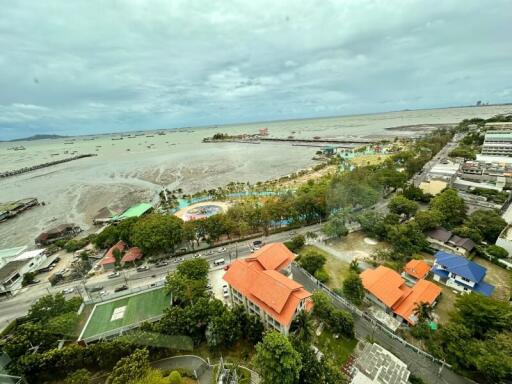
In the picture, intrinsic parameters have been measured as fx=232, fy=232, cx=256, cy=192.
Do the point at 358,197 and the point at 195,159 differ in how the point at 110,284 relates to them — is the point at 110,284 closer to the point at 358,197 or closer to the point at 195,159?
the point at 358,197

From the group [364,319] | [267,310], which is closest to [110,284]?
[267,310]

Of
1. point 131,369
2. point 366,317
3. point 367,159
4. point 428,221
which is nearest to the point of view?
point 131,369

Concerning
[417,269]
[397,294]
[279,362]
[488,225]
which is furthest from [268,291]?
[488,225]

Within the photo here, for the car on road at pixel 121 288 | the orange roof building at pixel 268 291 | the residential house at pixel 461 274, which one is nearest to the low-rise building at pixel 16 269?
the car on road at pixel 121 288

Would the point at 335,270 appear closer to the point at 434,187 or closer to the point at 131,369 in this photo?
the point at 131,369

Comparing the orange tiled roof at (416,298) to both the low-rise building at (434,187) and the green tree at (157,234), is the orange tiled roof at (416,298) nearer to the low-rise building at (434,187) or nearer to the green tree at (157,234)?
the green tree at (157,234)

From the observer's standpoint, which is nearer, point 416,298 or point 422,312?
point 422,312
